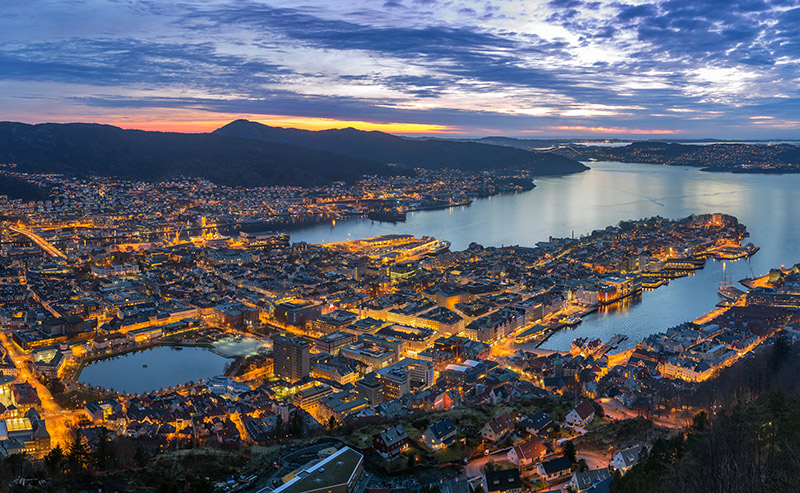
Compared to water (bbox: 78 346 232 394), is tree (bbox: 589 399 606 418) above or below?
above

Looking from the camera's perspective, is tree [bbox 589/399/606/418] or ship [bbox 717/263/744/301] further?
ship [bbox 717/263/744/301]

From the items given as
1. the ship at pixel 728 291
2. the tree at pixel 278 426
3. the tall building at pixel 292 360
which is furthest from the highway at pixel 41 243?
the ship at pixel 728 291

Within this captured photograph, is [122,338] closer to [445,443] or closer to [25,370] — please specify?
[25,370]

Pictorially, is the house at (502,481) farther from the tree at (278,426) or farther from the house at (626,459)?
the tree at (278,426)

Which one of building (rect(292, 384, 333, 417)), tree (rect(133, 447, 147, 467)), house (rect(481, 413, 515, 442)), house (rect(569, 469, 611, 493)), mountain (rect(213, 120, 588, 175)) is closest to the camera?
house (rect(569, 469, 611, 493))

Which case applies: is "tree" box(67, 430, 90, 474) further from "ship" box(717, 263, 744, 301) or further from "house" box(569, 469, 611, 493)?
"ship" box(717, 263, 744, 301)

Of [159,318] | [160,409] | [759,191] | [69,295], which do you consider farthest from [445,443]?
[759,191]

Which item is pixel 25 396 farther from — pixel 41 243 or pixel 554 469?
pixel 41 243

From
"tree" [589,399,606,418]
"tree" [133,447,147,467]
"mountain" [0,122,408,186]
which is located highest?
"mountain" [0,122,408,186]

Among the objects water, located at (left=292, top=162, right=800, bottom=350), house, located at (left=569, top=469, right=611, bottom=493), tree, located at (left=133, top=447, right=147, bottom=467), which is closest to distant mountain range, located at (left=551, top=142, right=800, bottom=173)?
water, located at (left=292, top=162, right=800, bottom=350)
